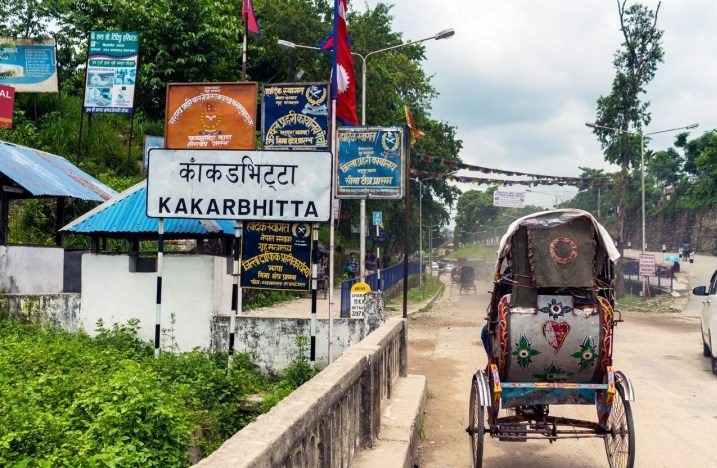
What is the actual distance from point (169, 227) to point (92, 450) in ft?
22.5

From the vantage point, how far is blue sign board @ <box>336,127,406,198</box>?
14.8 meters

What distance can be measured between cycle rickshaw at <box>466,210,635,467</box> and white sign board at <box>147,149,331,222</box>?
349 centimetres

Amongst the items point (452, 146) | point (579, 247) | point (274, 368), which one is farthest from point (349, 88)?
point (452, 146)

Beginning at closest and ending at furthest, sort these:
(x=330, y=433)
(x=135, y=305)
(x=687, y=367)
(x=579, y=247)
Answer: (x=330, y=433) < (x=579, y=247) < (x=135, y=305) < (x=687, y=367)

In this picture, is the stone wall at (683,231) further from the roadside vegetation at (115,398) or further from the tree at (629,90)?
the roadside vegetation at (115,398)

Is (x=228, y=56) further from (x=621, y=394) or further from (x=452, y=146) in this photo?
(x=621, y=394)

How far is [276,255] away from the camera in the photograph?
32.5 feet

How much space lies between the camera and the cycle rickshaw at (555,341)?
6027mm

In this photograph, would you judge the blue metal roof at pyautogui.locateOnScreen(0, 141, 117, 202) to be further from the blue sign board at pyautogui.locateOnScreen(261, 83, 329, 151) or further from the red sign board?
the blue sign board at pyautogui.locateOnScreen(261, 83, 329, 151)

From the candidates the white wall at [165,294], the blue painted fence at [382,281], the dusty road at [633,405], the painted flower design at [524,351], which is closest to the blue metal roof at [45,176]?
the white wall at [165,294]

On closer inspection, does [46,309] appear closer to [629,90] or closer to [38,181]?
[38,181]

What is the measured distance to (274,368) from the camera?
11.7 m

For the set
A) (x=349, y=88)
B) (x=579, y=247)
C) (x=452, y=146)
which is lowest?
(x=579, y=247)

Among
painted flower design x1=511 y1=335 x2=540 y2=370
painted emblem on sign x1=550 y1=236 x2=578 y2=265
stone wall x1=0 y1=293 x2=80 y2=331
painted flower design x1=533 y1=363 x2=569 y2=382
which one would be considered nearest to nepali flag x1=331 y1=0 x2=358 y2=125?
painted emblem on sign x1=550 y1=236 x2=578 y2=265
